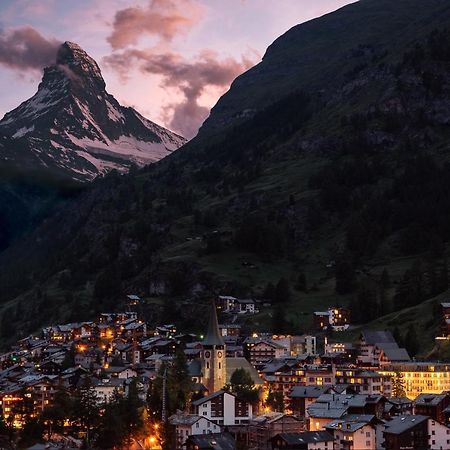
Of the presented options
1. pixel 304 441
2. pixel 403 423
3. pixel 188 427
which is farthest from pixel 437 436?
pixel 188 427

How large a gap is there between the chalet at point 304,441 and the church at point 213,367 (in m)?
41.2

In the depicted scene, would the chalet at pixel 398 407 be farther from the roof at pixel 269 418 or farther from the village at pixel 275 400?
the roof at pixel 269 418

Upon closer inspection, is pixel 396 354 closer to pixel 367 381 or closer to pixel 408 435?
pixel 367 381

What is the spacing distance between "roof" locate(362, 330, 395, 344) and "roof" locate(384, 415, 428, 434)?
55694mm

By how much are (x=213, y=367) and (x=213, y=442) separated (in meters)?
44.3

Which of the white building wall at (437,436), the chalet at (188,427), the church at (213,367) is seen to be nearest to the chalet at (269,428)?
the chalet at (188,427)

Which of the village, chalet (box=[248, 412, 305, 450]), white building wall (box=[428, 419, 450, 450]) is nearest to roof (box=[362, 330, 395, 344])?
the village

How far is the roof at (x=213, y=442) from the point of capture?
128 metres

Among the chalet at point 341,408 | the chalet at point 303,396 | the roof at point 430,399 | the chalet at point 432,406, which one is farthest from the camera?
the chalet at point 303,396

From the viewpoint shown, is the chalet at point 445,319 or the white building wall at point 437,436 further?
the chalet at point 445,319

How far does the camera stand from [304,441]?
414 feet

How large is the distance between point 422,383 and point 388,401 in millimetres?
25022

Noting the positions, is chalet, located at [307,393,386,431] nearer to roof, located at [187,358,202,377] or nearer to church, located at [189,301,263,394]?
church, located at [189,301,263,394]

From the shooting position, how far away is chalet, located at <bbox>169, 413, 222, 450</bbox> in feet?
445
